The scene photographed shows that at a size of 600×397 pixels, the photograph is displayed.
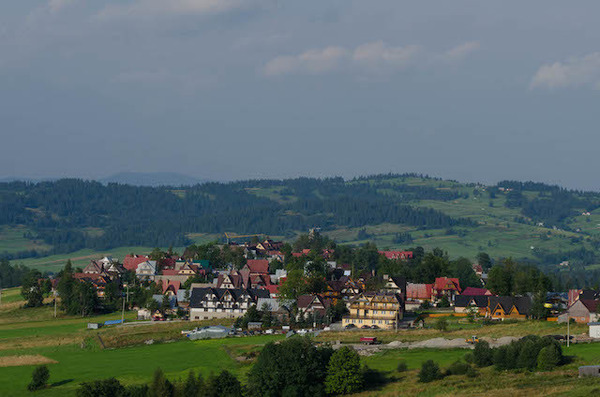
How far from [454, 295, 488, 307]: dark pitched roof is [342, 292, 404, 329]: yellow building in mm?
12279

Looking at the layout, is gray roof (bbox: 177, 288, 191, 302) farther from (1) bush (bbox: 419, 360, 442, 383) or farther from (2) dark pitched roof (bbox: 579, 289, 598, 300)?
(1) bush (bbox: 419, 360, 442, 383)

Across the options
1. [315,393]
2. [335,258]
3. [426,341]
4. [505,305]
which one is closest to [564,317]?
[505,305]

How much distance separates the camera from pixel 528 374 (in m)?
61.7

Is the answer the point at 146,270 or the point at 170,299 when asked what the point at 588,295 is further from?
the point at 146,270

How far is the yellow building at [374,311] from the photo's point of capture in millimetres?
92688

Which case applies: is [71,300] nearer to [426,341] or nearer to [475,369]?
[426,341]

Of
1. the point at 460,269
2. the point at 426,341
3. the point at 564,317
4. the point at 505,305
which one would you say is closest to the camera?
the point at 426,341

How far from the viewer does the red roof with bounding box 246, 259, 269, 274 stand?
130m

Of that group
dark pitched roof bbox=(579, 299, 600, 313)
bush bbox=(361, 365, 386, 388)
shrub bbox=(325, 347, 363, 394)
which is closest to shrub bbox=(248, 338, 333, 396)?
shrub bbox=(325, 347, 363, 394)

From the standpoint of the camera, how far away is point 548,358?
6219 centimetres

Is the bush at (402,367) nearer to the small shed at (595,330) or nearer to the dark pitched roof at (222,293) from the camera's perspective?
the small shed at (595,330)

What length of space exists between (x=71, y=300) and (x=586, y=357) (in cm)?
6852

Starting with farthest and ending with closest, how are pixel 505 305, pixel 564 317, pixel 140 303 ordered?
1. pixel 140 303
2. pixel 505 305
3. pixel 564 317

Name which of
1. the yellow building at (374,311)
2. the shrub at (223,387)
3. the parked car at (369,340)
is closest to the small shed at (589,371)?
the parked car at (369,340)
